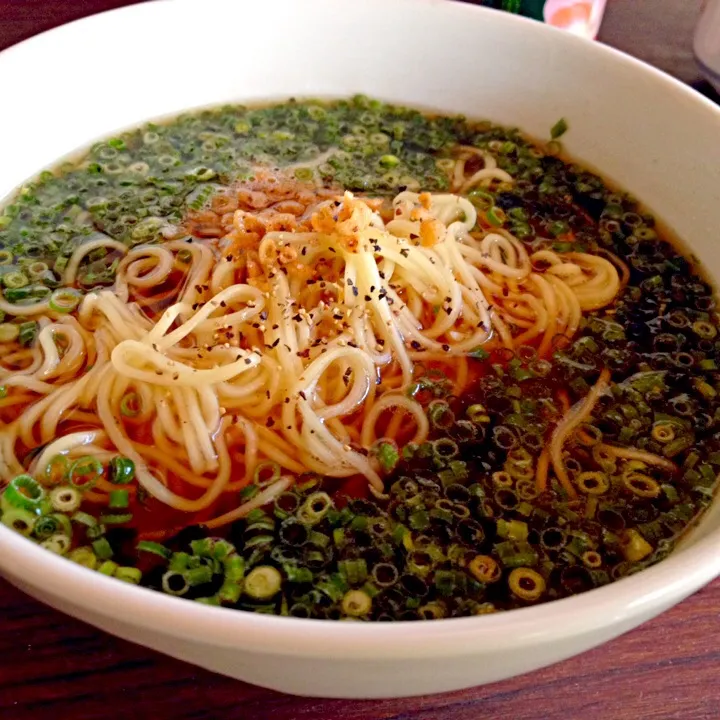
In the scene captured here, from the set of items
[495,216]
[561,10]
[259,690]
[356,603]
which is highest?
[561,10]

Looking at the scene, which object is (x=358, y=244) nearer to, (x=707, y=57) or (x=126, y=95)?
(x=126, y=95)

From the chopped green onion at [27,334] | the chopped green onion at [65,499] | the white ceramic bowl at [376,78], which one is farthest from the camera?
the white ceramic bowl at [376,78]

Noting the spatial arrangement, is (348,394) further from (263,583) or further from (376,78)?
(376,78)

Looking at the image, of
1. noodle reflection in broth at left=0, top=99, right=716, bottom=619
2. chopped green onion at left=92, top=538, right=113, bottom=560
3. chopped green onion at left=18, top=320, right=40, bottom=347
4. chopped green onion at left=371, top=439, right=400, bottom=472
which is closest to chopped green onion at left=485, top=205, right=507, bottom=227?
noodle reflection in broth at left=0, top=99, right=716, bottom=619

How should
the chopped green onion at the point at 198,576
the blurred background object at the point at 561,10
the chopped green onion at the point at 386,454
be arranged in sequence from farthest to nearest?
the blurred background object at the point at 561,10, the chopped green onion at the point at 386,454, the chopped green onion at the point at 198,576

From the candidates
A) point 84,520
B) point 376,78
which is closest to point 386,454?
point 84,520

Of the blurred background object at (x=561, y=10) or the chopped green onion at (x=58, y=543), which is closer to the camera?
the chopped green onion at (x=58, y=543)

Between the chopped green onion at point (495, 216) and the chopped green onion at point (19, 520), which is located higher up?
the chopped green onion at point (495, 216)

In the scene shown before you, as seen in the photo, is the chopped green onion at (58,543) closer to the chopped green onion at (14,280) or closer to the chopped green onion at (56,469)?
the chopped green onion at (56,469)

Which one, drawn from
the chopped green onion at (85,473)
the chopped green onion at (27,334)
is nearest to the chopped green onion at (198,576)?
the chopped green onion at (85,473)

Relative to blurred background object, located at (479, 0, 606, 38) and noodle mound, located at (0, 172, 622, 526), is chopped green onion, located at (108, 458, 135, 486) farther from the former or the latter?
blurred background object, located at (479, 0, 606, 38)
